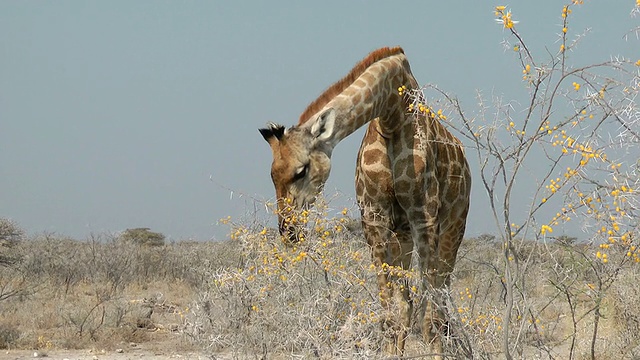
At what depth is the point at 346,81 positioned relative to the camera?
18.8ft

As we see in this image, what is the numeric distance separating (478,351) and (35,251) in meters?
12.8

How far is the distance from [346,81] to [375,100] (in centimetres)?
30

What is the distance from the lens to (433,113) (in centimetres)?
405

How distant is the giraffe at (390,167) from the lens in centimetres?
522

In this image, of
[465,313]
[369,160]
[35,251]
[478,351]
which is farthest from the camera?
[35,251]

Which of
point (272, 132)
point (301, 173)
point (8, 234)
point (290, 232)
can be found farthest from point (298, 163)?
point (8, 234)

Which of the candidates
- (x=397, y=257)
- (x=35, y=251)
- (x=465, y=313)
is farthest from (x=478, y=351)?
(x=35, y=251)

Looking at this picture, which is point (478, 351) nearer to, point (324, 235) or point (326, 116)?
point (324, 235)

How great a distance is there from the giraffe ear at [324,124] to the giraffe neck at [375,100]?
0.05 metres

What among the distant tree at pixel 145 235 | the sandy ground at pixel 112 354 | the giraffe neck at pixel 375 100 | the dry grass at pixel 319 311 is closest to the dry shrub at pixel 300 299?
the dry grass at pixel 319 311

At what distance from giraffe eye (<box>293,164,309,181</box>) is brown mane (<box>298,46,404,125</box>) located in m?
0.36

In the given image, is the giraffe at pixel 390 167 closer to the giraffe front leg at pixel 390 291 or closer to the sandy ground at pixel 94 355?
the giraffe front leg at pixel 390 291

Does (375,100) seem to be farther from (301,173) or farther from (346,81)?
(301,173)

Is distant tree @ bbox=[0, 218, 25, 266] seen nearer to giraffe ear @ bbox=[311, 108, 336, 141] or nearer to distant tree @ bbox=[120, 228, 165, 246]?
giraffe ear @ bbox=[311, 108, 336, 141]
